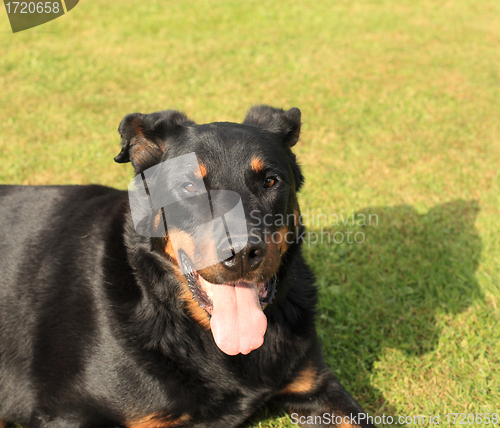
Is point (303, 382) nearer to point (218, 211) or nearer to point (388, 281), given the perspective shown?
point (218, 211)

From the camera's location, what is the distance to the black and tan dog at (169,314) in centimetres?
271

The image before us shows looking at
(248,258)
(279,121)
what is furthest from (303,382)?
(279,121)

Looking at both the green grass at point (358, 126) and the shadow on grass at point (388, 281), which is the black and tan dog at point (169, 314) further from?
the shadow on grass at point (388, 281)

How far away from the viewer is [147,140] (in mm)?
3025

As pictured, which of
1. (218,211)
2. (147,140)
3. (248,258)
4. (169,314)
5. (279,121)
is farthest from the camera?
(279,121)

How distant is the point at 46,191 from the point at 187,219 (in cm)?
160

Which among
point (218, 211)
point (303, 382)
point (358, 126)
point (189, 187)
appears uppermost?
point (189, 187)

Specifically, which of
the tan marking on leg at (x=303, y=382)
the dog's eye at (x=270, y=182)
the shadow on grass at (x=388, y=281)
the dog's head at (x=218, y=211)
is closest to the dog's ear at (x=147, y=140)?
the dog's head at (x=218, y=211)

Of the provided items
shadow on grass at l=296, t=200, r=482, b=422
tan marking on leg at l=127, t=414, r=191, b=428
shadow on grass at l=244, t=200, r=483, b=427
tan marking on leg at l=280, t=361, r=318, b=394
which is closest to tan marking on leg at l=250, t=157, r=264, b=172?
tan marking on leg at l=280, t=361, r=318, b=394

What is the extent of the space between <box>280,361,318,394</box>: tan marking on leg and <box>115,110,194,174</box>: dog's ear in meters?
1.67

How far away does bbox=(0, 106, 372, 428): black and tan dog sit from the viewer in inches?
107

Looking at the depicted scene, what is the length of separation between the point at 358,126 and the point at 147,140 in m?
5.31

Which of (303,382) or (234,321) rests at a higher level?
(234,321)

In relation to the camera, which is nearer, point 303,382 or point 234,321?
point 234,321
